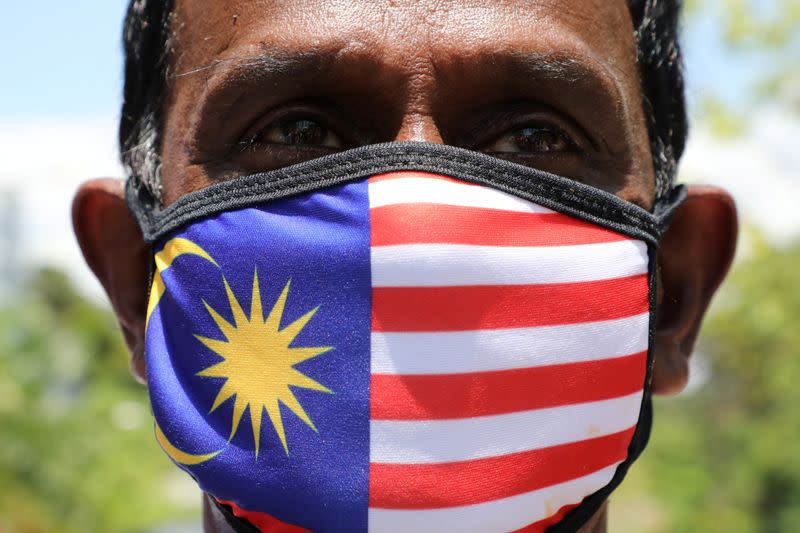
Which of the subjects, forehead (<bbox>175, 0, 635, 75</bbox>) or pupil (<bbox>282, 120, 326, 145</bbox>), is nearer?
forehead (<bbox>175, 0, 635, 75</bbox>)

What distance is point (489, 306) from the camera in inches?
64.3

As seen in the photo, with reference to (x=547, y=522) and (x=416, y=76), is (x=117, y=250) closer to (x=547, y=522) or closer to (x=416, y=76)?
(x=416, y=76)

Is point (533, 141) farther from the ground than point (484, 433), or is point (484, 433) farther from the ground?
point (533, 141)

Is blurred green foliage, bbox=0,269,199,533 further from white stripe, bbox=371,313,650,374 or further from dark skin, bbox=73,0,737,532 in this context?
white stripe, bbox=371,313,650,374

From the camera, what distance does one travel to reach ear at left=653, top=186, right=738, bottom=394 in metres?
2.16

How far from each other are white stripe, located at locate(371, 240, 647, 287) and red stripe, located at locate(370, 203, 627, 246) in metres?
0.01

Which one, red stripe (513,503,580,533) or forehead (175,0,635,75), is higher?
forehead (175,0,635,75)

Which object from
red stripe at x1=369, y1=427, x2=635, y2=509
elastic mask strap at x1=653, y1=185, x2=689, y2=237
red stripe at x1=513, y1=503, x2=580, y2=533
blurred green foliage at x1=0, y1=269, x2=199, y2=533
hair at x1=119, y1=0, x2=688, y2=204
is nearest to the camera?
red stripe at x1=369, y1=427, x2=635, y2=509

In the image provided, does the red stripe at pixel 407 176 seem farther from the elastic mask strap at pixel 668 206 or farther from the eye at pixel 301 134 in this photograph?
the elastic mask strap at pixel 668 206

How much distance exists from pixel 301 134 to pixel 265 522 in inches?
30.9

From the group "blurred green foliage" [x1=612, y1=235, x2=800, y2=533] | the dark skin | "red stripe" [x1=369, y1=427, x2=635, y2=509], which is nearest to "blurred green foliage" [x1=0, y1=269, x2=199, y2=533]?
the dark skin

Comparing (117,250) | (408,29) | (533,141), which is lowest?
(117,250)

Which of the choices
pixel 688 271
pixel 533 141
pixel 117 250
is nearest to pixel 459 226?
pixel 533 141

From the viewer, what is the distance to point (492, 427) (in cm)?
164
